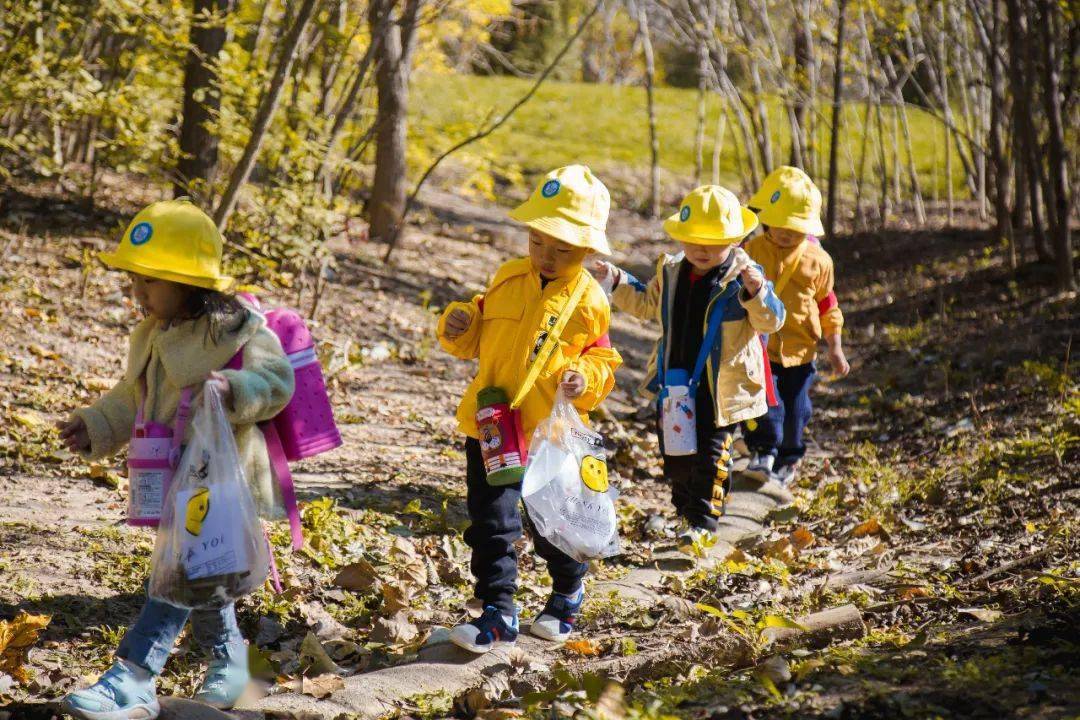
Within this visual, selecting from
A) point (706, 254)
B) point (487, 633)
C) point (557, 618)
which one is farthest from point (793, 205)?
point (487, 633)

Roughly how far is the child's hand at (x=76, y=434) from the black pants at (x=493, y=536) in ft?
4.20

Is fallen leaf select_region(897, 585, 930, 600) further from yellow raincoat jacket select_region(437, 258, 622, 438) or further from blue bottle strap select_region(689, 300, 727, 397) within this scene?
yellow raincoat jacket select_region(437, 258, 622, 438)

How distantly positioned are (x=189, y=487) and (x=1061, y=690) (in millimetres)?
2533

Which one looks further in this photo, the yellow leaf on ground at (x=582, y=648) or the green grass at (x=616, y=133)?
the green grass at (x=616, y=133)

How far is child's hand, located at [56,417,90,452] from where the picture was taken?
3.49 metres

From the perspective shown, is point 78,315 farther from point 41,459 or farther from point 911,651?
point 911,651

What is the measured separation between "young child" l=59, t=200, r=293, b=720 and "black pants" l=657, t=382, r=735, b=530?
2473mm

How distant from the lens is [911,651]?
3.65 meters

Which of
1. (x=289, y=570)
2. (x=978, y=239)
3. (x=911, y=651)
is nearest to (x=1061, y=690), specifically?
(x=911, y=651)

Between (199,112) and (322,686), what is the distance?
6631mm

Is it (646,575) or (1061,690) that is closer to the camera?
(1061,690)

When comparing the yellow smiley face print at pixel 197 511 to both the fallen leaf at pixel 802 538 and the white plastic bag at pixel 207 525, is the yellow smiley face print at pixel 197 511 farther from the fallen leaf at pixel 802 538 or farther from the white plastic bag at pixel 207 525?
the fallen leaf at pixel 802 538

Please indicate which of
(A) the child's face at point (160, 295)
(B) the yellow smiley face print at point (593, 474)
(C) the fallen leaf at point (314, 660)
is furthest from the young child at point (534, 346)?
(A) the child's face at point (160, 295)

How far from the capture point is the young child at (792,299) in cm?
619
